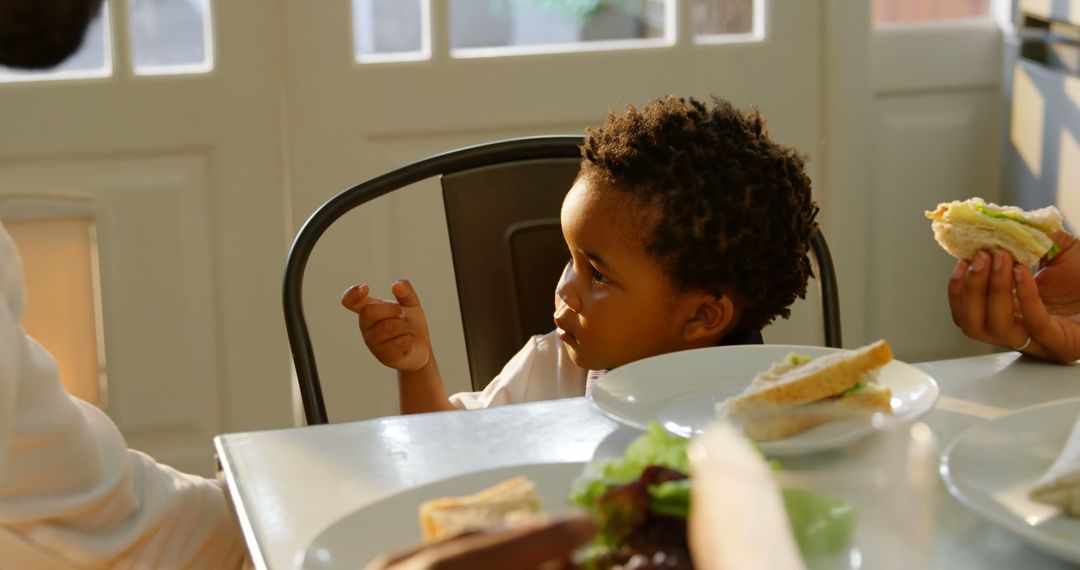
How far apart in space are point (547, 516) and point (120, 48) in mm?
1938

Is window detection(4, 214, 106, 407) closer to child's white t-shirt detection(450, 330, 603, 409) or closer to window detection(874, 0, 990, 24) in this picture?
child's white t-shirt detection(450, 330, 603, 409)

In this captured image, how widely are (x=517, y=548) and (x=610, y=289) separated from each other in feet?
2.83

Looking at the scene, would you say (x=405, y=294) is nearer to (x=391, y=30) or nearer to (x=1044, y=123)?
(x=391, y=30)

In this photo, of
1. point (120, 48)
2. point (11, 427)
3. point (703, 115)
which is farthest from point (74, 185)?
point (11, 427)

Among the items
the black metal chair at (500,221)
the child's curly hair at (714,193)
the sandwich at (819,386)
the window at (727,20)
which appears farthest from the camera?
the window at (727,20)

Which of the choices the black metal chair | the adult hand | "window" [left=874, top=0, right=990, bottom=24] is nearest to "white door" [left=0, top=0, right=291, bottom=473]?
the black metal chair

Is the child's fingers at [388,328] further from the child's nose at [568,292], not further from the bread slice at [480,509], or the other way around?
the bread slice at [480,509]

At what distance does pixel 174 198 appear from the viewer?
2172 mm

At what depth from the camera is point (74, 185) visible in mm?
2135

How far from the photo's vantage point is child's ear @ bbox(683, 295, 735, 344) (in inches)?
47.9

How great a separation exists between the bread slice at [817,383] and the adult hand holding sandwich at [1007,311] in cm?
29

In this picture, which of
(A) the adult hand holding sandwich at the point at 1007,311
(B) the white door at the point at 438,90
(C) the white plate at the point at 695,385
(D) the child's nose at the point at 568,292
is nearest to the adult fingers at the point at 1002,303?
(A) the adult hand holding sandwich at the point at 1007,311

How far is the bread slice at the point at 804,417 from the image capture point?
1.71 feet

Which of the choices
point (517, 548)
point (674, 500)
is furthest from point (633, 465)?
point (517, 548)
